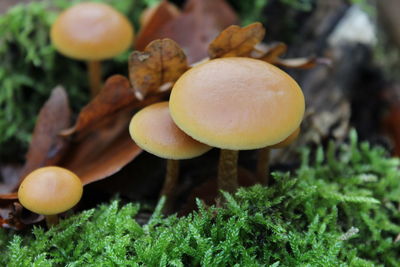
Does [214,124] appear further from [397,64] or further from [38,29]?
[397,64]

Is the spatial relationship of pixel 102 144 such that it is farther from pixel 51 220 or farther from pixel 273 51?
pixel 273 51

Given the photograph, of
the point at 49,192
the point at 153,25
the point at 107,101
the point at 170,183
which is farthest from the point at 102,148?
the point at 153,25

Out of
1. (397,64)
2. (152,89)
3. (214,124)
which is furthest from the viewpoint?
(397,64)

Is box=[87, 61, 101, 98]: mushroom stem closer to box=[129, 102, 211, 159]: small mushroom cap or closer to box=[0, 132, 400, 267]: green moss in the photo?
box=[0, 132, 400, 267]: green moss

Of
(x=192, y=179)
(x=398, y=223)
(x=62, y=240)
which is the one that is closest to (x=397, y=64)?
(x=398, y=223)

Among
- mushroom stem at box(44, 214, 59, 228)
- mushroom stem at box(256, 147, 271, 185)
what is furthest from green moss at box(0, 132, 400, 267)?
mushroom stem at box(256, 147, 271, 185)

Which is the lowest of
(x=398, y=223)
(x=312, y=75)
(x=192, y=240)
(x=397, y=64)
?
(x=397, y=64)

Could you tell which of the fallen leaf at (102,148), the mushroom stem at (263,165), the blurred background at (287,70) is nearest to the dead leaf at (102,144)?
the fallen leaf at (102,148)

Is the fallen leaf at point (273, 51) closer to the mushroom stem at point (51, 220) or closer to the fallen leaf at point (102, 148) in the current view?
the fallen leaf at point (102, 148)
